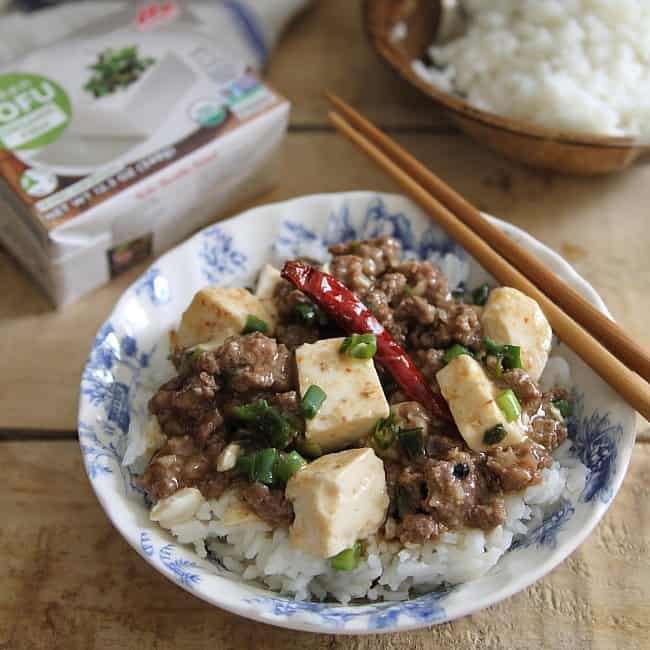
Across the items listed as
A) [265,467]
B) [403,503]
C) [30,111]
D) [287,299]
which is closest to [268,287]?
[287,299]

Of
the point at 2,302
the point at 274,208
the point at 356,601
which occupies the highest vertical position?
the point at 274,208

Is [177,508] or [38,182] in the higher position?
[38,182]

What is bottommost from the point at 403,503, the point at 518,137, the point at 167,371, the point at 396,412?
the point at 167,371

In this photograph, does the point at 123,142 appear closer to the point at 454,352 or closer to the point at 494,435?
the point at 454,352

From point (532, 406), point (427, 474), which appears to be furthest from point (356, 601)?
point (532, 406)

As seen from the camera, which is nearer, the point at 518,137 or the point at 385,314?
the point at 385,314

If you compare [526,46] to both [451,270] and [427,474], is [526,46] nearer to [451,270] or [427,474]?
[451,270]

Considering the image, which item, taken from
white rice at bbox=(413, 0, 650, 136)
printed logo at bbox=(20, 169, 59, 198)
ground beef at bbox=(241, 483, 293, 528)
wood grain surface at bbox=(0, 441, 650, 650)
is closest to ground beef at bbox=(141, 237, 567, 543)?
ground beef at bbox=(241, 483, 293, 528)
